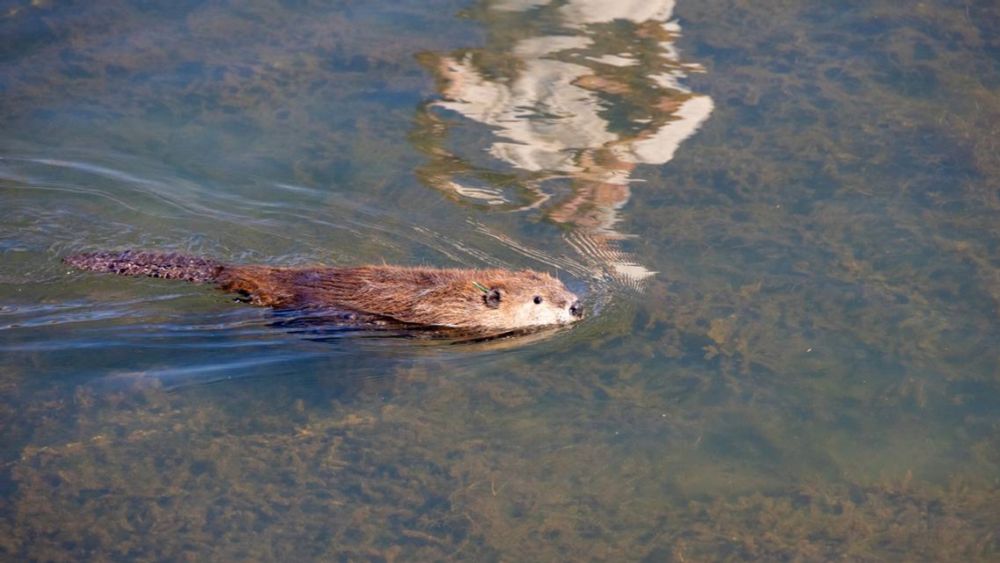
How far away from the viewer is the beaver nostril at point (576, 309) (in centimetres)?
552

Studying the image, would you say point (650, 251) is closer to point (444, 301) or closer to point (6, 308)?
point (444, 301)

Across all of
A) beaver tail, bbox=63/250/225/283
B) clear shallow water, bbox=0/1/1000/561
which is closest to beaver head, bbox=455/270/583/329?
clear shallow water, bbox=0/1/1000/561

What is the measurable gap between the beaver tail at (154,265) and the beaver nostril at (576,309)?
184 cm

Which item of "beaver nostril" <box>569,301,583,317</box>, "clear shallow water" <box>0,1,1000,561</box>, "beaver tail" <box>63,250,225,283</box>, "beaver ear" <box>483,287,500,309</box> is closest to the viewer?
"clear shallow water" <box>0,1,1000,561</box>

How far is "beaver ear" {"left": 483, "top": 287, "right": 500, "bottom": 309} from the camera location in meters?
5.62

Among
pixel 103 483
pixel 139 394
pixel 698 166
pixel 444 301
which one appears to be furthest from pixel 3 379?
pixel 698 166

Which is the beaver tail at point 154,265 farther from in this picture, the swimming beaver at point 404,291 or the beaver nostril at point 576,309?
the beaver nostril at point 576,309

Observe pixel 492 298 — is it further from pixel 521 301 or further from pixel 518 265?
pixel 518 265

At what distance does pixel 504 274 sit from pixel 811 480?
2015mm

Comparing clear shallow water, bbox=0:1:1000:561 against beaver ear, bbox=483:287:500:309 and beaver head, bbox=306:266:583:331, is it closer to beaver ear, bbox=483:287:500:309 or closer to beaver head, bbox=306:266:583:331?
beaver head, bbox=306:266:583:331

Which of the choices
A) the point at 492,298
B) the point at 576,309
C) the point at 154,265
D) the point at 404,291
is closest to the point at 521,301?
the point at 492,298

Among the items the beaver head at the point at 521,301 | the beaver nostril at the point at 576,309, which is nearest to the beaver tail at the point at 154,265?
the beaver head at the point at 521,301

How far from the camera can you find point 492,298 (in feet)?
18.5

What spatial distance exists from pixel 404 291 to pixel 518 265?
2.53ft
